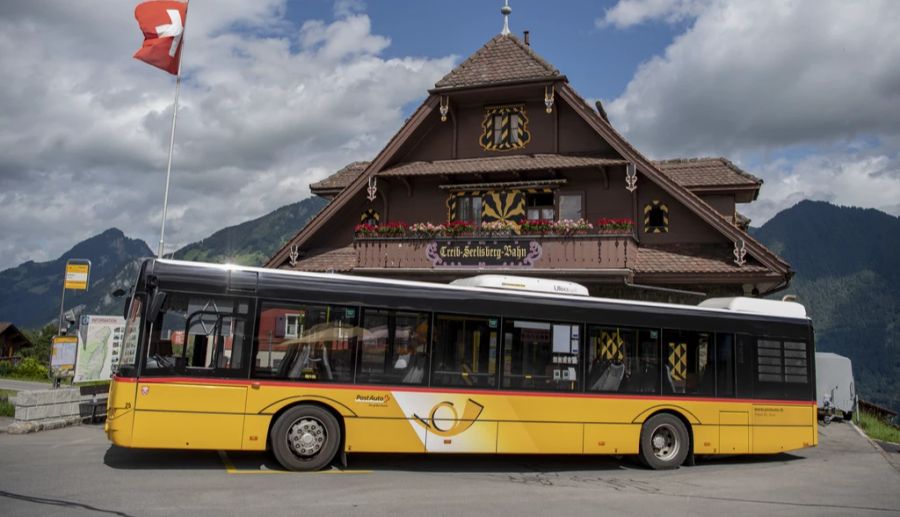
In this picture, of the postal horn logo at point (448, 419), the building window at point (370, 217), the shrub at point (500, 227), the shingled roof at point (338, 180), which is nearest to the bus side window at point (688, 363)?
the postal horn logo at point (448, 419)

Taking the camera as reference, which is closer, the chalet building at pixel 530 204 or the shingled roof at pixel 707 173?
the chalet building at pixel 530 204

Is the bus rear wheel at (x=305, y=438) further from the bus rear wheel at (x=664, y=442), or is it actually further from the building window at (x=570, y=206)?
the building window at (x=570, y=206)

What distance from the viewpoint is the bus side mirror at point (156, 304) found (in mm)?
9664

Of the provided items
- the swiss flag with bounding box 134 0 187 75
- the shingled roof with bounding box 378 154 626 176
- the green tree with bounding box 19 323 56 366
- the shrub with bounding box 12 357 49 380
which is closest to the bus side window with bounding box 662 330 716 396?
the shingled roof with bounding box 378 154 626 176

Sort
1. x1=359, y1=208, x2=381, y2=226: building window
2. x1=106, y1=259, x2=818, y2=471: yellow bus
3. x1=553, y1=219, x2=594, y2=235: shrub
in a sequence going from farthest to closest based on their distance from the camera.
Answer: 1. x1=359, y1=208, x2=381, y2=226: building window
2. x1=553, y1=219, x2=594, y2=235: shrub
3. x1=106, y1=259, x2=818, y2=471: yellow bus

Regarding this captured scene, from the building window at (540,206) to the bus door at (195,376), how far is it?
44.8 feet

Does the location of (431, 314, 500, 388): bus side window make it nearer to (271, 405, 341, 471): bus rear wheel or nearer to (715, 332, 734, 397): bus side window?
(271, 405, 341, 471): bus rear wheel

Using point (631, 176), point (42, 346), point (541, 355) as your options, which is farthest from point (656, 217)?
point (42, 346)

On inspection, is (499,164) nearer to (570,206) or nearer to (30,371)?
(570,206)

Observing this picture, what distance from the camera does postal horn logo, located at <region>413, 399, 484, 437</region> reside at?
36.0ft

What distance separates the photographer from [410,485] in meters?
9.59

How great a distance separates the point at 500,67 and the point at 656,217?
7.06 metres

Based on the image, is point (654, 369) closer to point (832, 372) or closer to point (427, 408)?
point (427, 408)

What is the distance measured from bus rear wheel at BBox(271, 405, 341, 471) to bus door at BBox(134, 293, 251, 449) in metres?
0.60
